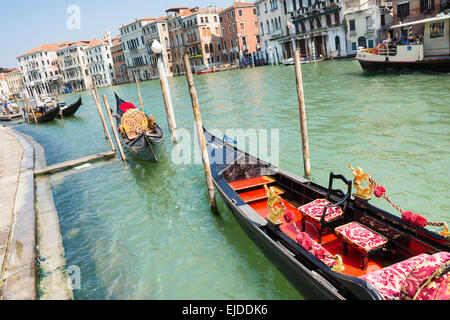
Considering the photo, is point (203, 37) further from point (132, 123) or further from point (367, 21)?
point (132, 123)

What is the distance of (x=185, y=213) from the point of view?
5.69m

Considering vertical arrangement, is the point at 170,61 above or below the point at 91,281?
above

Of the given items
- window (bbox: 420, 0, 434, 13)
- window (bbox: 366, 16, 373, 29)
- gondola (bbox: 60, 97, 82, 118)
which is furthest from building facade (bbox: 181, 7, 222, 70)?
window (bbox: 420, 0, 434, 13)

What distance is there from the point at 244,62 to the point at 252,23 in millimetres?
5584

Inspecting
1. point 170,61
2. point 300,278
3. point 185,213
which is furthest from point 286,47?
point 300,278

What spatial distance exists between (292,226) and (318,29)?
29.1m

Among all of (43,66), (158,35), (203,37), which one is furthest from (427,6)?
(43,66)

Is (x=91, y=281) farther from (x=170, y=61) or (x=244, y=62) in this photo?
(x=170, y=61)

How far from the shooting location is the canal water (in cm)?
402

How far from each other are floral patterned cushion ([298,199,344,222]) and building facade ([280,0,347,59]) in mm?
27082

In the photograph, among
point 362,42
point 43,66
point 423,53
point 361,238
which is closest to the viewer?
point 361,238

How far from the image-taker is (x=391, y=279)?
2.58 metres

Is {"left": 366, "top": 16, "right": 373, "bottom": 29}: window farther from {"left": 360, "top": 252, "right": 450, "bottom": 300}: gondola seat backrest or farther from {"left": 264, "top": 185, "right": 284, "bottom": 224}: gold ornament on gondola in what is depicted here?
{"left": 360, "top": 252, "right": 450, "bottom": 300}: gondola seat backrest

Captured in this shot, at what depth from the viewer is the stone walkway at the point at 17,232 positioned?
3707 millimetres
